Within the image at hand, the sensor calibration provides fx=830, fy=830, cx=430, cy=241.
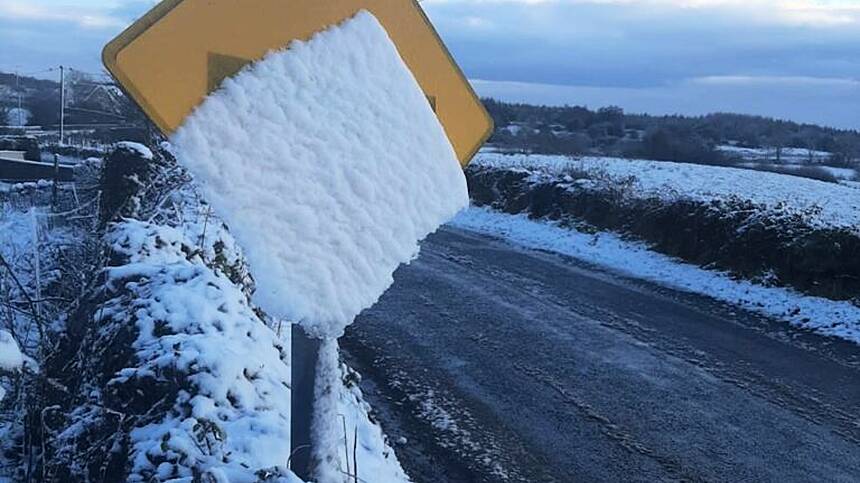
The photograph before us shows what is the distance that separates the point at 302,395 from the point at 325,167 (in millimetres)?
616

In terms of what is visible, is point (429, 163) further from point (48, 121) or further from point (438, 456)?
point (48, 121)

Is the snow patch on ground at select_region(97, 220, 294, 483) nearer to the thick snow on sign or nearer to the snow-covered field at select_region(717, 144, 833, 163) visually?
the thick snow on sign

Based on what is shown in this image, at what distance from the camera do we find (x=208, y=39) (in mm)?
1729

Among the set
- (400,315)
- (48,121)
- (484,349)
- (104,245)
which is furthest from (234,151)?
(48,121)

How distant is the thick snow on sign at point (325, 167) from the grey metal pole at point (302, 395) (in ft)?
0.73

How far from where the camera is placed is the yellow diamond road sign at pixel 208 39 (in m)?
1.64

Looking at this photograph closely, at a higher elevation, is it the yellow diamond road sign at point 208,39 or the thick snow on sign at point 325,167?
the yellow diamond road sign at point 208,39

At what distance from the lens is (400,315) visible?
940cm

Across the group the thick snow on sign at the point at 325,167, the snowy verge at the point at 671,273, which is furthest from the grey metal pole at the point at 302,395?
the snowy verge at the point at 671,273

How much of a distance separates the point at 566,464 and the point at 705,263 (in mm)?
8759

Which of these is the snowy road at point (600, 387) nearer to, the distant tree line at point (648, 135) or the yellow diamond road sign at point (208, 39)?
the yellow diamond road sign at point (208, 39)

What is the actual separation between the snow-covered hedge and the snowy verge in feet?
0.97

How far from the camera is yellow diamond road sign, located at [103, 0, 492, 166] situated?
1.64 meters

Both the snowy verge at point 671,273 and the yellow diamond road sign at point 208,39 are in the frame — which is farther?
the snowy verge at point 671,273
